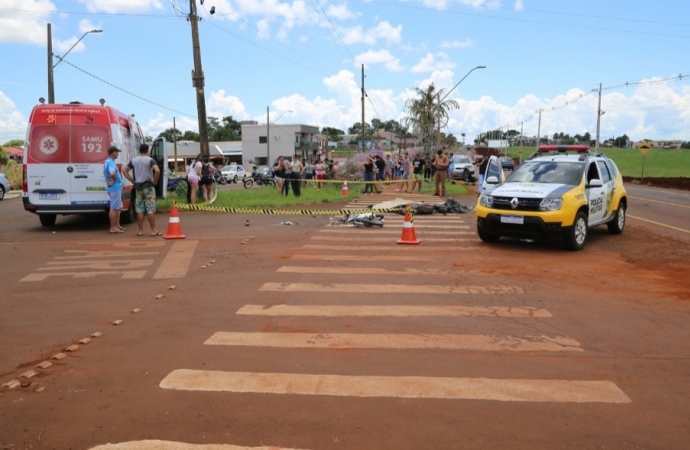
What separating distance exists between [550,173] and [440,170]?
38.5 feet

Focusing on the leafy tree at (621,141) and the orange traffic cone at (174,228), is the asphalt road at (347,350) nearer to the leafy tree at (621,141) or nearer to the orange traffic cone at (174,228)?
A: the orange traffic cone at (174,228)

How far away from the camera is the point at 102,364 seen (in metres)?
5.43

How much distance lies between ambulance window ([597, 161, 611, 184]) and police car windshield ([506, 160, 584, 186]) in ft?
2.94

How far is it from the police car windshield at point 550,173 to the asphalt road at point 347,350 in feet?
5.60

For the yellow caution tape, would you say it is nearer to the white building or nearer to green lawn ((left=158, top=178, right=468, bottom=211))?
green lawn ((left=158, top=178, right=468, bottom=211))

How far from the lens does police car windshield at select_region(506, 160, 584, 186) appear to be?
12.2 meters

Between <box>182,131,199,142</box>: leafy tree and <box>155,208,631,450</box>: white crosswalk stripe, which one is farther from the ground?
<box>182,131,199,142</box>: leafy tree

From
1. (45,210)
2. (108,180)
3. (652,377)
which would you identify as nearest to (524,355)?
(652,377)

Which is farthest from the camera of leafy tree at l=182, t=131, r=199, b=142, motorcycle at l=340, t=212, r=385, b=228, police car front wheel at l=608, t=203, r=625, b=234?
leafy tree at l=182, t=131, r=199, b=142

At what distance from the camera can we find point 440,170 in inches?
955

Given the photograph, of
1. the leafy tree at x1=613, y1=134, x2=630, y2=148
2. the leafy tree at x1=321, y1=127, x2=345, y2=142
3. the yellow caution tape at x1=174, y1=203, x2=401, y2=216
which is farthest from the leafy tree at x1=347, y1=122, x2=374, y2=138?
the yellow caution tape at x1=174, y1=203, x2=401, y2=216

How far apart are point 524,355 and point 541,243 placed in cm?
730

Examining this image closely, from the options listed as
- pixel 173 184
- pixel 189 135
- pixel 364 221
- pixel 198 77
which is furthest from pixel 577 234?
pixel 189 135

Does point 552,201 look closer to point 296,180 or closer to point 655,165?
point 296,180
